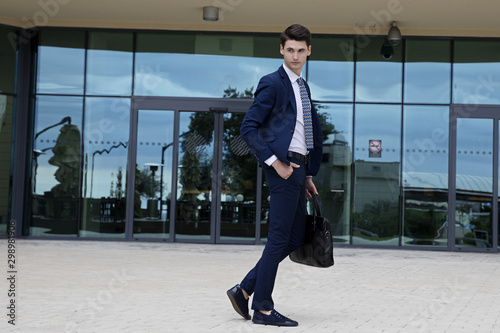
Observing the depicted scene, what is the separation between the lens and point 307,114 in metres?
4.33

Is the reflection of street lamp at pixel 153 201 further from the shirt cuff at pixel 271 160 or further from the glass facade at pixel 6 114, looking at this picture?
the shirt cuff at pixel 271 160

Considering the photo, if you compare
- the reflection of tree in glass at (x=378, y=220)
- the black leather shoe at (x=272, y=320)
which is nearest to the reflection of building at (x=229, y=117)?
the reflection of tree in glass at (x=378, y=220)

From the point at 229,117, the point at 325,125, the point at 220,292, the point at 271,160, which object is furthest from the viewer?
the point at 325,125

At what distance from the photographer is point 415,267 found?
30.4ft

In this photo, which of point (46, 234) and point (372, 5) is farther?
point (46, 234)

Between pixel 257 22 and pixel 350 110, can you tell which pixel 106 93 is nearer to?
pixel 257 22

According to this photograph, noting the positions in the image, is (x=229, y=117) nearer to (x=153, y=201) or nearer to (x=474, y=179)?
(x=153, y=201)

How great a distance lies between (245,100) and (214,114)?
0.62m

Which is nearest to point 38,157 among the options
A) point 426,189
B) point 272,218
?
point 426,189

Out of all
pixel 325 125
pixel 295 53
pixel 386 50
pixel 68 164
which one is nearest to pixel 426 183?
pixel 325 125

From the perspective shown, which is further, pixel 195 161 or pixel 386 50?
pixel 386 50

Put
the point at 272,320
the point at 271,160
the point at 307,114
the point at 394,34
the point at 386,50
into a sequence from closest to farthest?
the point at 271,160
the point at 272,320
the point at 307,114
the point at 394,34
the point at 386,50

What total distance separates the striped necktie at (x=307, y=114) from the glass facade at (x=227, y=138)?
26.2ft

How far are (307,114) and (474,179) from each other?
8.86 meters
